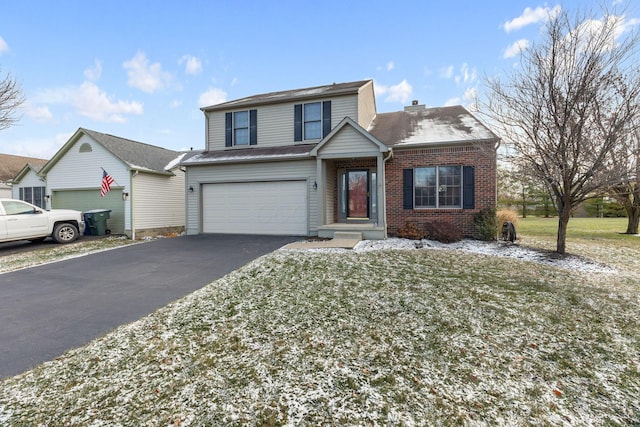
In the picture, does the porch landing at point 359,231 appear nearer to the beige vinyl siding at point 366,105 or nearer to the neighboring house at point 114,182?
the beige vinyl siding at point 366,105

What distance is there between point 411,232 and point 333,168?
3964mm

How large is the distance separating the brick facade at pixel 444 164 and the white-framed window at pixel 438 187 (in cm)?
20

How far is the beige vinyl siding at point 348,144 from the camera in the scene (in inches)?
384

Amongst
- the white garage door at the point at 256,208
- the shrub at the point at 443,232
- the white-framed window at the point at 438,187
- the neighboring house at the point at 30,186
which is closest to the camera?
the shrub at the point at 443,232

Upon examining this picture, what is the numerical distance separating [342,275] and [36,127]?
58.7 feet

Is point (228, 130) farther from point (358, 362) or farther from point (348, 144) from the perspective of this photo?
point (358, 362)

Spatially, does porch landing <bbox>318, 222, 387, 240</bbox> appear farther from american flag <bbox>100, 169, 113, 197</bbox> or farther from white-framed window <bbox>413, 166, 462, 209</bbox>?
american flag <bbox>100, 169, 113, 197</bbox>

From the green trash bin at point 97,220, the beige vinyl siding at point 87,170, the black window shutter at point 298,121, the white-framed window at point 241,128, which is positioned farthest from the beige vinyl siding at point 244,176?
the green trash bin at point 97,220

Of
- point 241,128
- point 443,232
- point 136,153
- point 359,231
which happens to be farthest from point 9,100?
point 443,232

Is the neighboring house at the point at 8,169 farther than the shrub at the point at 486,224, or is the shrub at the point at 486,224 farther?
the neighboring house at the point at 8,169

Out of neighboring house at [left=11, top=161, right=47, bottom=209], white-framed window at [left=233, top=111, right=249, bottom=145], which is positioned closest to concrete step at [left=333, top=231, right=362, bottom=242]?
white-framed window at [left=233, top=111, right=249, bottom=145]

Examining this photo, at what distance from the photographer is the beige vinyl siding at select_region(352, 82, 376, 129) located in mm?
11367

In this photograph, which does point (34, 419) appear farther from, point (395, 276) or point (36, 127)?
point (36, 127)

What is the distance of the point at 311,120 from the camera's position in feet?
38.0
